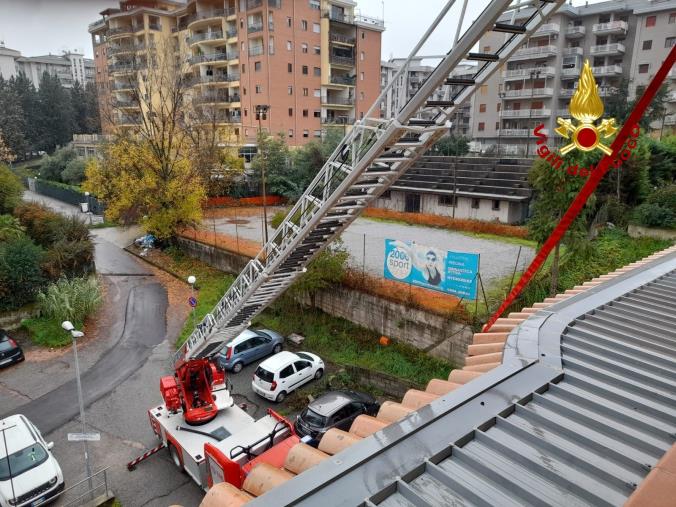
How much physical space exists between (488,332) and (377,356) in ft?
28.3

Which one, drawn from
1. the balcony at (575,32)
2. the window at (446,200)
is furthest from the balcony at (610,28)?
the window at (446,200)

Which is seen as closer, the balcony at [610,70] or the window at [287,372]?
the window at [287,372]

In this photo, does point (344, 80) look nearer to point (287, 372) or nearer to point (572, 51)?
point (572, 51)

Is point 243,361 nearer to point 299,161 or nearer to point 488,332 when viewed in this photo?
point 488,332

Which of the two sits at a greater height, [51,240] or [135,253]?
[51,240]

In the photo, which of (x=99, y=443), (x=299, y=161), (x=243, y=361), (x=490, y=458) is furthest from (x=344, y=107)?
(x=490, y=458)

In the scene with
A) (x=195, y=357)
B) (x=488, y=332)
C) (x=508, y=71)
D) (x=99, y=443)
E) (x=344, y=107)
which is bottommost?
(x=99, y=443)

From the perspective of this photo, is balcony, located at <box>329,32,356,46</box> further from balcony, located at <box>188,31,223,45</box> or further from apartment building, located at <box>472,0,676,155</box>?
apartment building, located at <box>472,0,676,155</box>

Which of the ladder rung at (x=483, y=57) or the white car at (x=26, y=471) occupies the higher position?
the ladder rung at (x=483, y=57)

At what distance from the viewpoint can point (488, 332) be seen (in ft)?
20.8

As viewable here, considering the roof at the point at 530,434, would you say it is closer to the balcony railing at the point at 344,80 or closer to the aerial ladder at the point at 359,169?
the aerial ladder at the point at 359,169

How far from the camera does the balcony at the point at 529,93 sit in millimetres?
42625

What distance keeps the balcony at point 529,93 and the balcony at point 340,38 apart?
16.9m

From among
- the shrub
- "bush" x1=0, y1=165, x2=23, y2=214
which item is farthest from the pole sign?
"bush" x1=0, y1=165, x2=23, y2=214
